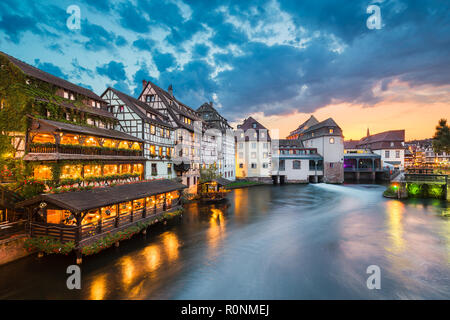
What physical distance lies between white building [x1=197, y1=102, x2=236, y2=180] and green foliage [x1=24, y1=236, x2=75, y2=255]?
27639mm

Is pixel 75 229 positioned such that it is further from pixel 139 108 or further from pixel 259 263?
pixel 139 108

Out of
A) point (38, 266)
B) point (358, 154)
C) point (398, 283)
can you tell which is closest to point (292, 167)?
point (358, 154)

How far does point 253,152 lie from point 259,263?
41983 millimetres

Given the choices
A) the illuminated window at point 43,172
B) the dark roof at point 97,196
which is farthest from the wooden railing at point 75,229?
the illuminated window at point 43,172

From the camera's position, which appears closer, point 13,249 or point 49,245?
point 49,245

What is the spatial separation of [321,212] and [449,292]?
56.6ft

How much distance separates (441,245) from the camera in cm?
1628

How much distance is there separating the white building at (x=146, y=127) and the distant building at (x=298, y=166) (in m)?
35.9

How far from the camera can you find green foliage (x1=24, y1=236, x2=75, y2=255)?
12.0 meters

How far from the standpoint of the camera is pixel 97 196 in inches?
574

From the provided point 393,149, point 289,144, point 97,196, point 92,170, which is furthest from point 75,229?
point 393,149

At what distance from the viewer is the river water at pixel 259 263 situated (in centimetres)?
1030

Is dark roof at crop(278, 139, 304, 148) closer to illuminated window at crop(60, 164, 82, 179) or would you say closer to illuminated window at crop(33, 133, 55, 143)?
illuminated window at crop(60, 164, 82, 179)
